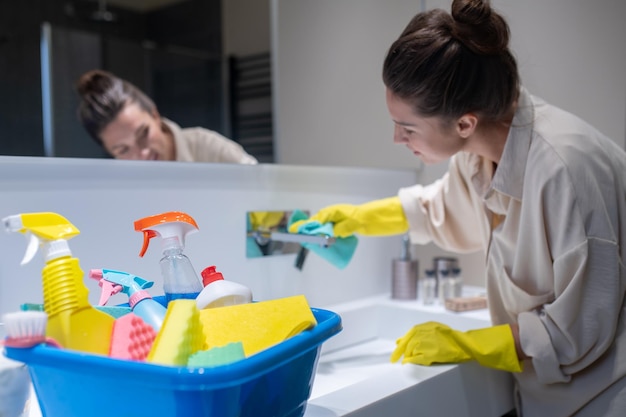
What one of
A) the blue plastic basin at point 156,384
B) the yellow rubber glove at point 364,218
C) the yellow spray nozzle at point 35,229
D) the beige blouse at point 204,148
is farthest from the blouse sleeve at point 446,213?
the yellow spray nozzle at point 35,229

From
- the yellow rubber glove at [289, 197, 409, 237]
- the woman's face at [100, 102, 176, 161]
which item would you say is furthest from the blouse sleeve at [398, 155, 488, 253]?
the woman's face at [100, 102, 176, 161]

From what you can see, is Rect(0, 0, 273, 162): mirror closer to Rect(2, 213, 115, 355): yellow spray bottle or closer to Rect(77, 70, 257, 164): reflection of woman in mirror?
Rect(77, 70, 257, 164): reflection of woman in mirror

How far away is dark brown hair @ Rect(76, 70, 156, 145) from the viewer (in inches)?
71.0

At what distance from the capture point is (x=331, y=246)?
1.31 metres

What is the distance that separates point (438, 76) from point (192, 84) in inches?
66.7

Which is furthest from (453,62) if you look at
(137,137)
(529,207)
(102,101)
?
(102,101)

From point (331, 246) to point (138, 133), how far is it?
0.74 metres

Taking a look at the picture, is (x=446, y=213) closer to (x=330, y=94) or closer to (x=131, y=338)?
(x=330, y=94)

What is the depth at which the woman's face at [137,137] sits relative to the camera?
5.52ft

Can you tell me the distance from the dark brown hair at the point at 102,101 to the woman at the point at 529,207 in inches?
37.4

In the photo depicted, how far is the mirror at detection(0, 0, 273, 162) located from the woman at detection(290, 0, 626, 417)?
740 mm

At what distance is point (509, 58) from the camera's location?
1.15m

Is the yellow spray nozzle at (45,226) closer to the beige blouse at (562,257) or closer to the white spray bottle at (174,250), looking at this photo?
the white spray bottle at (174,250)

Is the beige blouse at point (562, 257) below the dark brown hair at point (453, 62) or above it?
below
